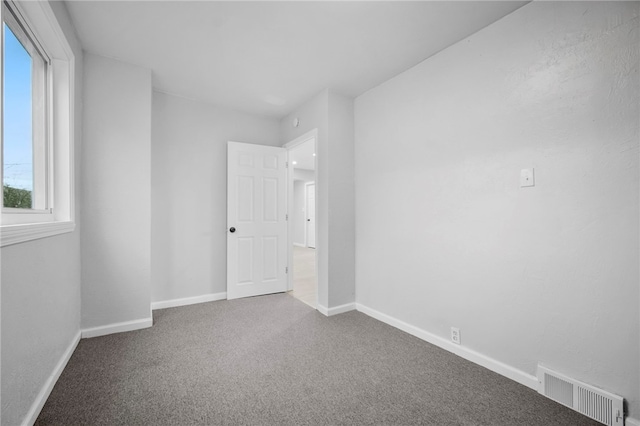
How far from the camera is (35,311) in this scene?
1435mm

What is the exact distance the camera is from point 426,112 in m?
2.39

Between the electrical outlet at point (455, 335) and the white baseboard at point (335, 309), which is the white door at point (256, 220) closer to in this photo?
the white baseboard at point (335, 309)

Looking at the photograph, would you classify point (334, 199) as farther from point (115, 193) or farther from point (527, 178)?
point (115, 193)

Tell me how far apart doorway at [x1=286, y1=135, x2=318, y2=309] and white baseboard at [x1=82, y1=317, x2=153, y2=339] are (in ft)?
5.48

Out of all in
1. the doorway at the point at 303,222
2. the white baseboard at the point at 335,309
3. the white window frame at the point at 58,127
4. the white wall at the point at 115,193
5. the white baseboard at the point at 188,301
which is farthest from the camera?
the doorway at the point at 303,222

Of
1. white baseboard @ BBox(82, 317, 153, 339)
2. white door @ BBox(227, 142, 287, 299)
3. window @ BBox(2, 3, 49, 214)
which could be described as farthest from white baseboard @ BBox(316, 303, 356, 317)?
window @ BBox(2, 3, 49, 214)

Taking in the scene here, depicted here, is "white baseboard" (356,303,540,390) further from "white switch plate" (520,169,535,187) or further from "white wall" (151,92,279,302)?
"white wall" (151,92,279,302)

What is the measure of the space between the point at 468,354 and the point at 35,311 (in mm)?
2760

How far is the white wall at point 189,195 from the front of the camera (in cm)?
309

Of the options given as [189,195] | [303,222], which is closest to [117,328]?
[189,195]

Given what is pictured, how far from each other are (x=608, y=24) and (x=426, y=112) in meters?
1.12

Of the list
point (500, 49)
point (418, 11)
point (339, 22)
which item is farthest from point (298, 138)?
point (500, 49)

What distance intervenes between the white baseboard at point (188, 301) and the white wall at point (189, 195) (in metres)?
0.05

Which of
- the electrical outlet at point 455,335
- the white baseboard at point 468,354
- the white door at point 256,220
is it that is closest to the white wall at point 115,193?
the white door at point 256,220
